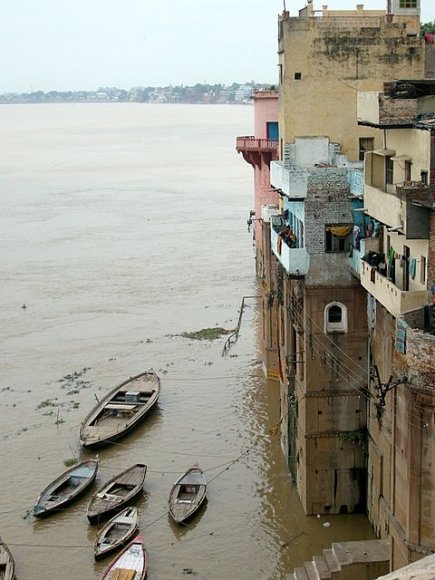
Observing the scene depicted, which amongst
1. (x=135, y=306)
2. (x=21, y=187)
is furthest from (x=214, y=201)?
(x=135, y=306)

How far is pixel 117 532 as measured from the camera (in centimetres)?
2438

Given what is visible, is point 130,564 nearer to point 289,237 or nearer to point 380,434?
point 380,434

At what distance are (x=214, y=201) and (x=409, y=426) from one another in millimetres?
70642

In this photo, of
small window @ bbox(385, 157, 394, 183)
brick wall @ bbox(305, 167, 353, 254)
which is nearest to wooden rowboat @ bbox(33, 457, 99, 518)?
brick wall @ bbox(305, 167, 353, 254)

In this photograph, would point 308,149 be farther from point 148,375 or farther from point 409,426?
point 148,375

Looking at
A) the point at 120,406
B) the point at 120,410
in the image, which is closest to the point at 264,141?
the point at 120,406

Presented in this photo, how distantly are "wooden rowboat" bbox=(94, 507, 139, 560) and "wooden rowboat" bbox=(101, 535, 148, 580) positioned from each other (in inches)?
26.2

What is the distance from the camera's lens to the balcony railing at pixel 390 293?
1788 centimetres

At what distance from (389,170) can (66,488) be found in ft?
42.7

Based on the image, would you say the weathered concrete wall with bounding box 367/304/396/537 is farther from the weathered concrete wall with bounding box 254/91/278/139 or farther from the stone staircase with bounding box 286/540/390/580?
the weathered concrete wall with bounding box 254/91/278/139

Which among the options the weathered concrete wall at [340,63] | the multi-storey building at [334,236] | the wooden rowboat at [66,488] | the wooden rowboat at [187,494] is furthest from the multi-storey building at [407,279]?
the wooden rowboat at [66,488]

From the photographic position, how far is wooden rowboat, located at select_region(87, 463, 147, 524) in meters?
25.4

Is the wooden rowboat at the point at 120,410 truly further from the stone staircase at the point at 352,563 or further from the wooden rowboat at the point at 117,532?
the stone staircase at the point at 352,563

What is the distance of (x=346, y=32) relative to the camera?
24250 mm
